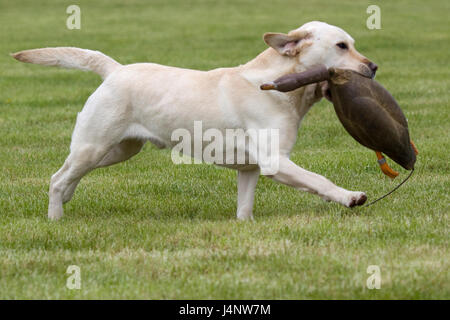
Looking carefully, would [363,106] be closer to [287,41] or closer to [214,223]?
[287,41]

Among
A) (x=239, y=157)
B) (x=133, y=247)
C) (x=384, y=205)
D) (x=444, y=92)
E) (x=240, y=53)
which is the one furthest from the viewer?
(x=240, y=53)

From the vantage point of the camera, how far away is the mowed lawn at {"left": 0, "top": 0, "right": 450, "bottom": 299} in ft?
14.4

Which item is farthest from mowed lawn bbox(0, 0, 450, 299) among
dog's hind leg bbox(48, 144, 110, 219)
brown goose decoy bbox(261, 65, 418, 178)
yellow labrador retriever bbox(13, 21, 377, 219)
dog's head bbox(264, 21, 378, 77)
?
dog's head bbox(264, 21, 378, 77)

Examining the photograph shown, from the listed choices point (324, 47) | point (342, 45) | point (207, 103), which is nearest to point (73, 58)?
point (207, 103)

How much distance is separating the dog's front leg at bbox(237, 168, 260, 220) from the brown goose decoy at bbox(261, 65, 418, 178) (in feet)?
3.20

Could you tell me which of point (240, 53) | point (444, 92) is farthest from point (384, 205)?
point (240, 53)

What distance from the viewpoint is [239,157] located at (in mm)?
5906

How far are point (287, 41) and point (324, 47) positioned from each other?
0.28 meters

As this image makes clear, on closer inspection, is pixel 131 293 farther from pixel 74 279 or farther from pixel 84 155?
pixel 84 155

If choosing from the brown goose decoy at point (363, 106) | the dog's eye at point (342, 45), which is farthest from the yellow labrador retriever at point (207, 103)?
the brown goose decoy at point (363, 106)

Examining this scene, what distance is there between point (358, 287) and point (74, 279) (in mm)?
1644

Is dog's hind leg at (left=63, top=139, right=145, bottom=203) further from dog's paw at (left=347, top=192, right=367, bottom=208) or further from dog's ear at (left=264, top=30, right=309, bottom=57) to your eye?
dog's paw at (left=347, top=192, right=367, bottom=208)

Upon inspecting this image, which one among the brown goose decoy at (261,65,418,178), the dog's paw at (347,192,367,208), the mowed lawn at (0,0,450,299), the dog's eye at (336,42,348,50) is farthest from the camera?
the dog's eye at (336,42,348,50)

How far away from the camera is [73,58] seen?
6.39 metres
